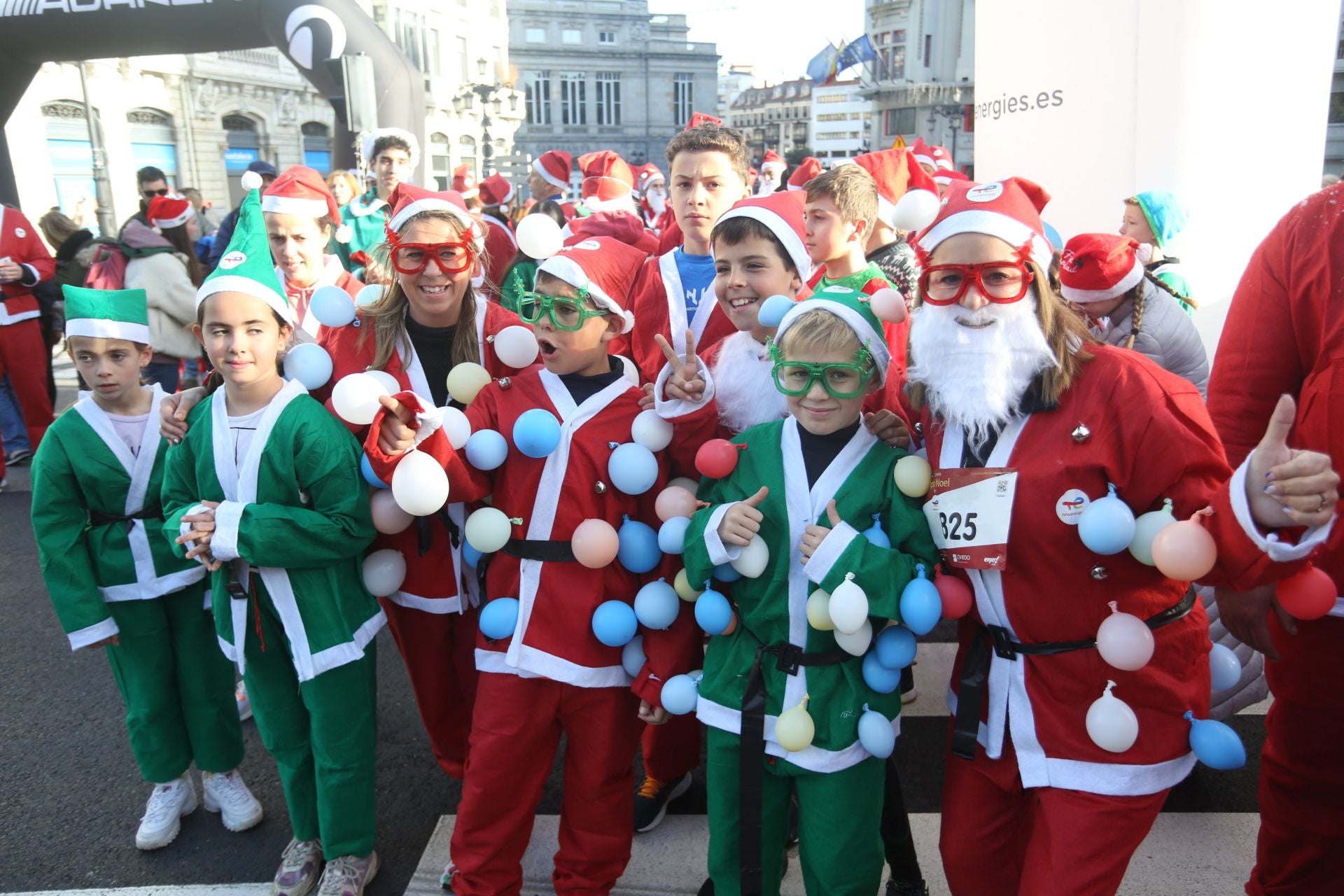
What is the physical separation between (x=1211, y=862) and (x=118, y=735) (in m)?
4.13

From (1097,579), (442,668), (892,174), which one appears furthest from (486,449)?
(892,174)

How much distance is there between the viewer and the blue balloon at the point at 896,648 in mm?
2168

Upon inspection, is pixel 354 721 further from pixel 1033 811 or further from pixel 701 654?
pixel 1033 811

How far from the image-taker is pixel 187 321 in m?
6.39

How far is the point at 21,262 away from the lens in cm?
684

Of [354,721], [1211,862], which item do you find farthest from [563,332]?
[1211,862]

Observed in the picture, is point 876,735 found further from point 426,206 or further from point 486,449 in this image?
point 426,206

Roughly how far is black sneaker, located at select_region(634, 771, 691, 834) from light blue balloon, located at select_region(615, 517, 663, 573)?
1077mm

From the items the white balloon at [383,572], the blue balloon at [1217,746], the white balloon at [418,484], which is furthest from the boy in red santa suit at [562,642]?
the blue balloon at [1217,746]

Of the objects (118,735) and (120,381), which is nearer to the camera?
(120,381)

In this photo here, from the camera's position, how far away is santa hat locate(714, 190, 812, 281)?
286cm

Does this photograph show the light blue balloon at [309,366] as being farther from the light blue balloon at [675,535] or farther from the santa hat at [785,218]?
the santa hat at [785,218]

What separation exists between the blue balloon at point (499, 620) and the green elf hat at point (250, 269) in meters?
1.11

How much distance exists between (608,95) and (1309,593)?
75916 mm
